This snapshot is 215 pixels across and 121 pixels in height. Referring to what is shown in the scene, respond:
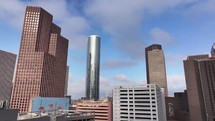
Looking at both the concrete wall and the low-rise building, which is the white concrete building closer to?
the low-rise building

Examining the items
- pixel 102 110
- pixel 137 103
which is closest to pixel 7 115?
pixel 137 103

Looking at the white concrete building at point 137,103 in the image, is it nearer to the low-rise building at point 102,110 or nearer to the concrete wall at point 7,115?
the low-rise building at point 102,110

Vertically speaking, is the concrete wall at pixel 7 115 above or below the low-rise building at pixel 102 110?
above

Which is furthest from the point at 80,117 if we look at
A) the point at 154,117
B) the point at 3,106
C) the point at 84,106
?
the point at 84,106

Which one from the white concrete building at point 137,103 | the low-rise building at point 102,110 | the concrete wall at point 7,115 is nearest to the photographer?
the concrete wall at point 7,115

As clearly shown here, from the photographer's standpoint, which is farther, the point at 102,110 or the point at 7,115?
the point at 102,110

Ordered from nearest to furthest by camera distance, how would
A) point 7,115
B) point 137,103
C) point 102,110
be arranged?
point 7,115 → point 137,103 → point 102,110

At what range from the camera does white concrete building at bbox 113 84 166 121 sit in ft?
510

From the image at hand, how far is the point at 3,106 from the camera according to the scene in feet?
109

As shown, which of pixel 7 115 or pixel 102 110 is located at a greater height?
pixel 7 115

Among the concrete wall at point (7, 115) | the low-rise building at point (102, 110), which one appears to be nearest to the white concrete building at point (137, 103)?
the low-rise building at point (102, 110)

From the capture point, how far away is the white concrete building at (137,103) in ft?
510

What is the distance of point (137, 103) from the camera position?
531 ft

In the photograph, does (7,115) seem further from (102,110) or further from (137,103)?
(102,110)
